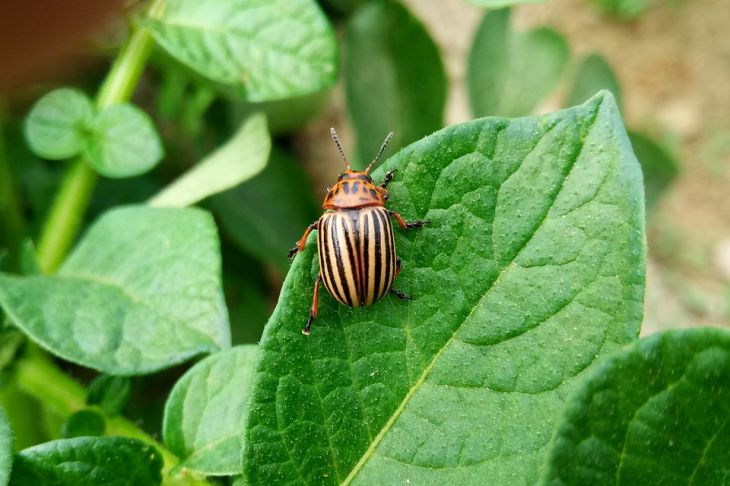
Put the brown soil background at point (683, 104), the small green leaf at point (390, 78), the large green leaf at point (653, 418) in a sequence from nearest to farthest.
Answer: the large green leaf at point (653, 418) → the small green leaf at point (390, 78) → the brown soil background at point (683, 104)

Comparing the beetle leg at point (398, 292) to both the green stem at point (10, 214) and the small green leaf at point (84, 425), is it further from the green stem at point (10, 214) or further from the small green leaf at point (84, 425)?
the green stem at point (10, 214)

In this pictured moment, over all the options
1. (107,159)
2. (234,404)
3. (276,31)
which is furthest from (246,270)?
(234,404)

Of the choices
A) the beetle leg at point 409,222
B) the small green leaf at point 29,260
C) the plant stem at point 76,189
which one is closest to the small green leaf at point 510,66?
the plant stem at point 76,189

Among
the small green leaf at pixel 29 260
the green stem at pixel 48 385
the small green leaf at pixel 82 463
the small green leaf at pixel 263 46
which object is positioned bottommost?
the green stem at pixel 48 385

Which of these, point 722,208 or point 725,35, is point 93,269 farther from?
point 725,35

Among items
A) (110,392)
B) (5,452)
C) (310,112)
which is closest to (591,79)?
(310,112)

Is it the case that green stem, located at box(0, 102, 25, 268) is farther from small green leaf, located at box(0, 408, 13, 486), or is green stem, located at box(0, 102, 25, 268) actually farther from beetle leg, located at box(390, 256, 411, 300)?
beetle leg, located at box(390, 256, 411, 300)

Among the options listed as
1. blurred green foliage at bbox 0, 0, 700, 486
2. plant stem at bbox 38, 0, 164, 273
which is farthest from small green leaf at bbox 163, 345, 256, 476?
plant stem at bbox 38, 0, 164, 273
